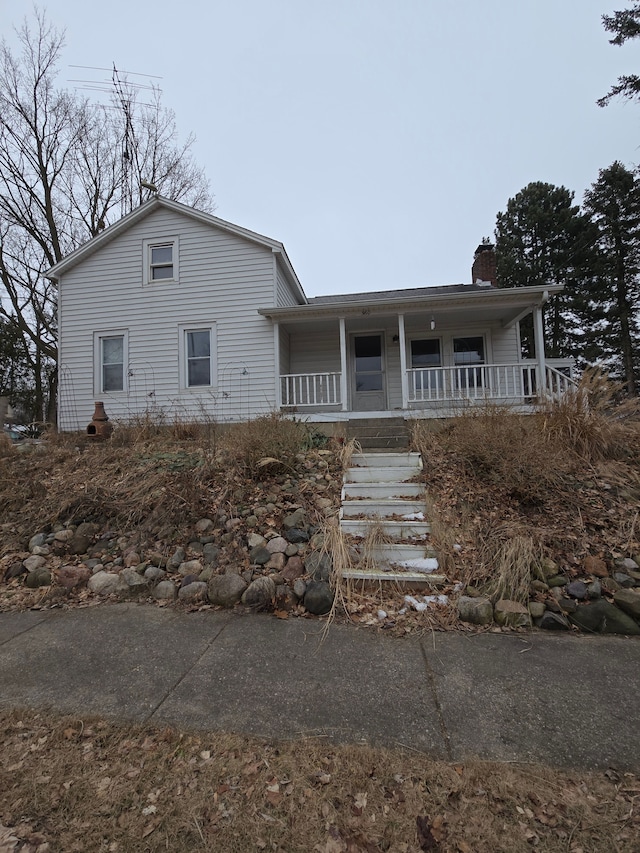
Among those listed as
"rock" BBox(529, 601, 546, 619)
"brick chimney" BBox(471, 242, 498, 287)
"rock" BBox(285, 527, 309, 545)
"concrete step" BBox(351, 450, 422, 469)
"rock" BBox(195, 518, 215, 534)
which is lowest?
"rock" BBox(529, 601, 546, 619)

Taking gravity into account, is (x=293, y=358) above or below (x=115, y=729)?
above

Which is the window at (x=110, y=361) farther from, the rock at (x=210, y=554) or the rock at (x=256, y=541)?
the rock at (x=256, y=541)

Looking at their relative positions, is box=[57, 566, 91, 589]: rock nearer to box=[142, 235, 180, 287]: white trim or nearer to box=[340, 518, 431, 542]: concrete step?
box=[340, 518, 431, 542]: concrete step

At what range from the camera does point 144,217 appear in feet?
34.0

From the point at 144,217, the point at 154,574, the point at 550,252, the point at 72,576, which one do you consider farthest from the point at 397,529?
the point at 550,252

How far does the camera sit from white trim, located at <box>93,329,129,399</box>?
Answer: 1018cm

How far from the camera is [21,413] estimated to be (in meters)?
19.3

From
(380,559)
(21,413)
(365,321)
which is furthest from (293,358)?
(21,413)

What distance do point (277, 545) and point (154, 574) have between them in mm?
1253

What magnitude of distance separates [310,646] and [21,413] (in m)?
22.3

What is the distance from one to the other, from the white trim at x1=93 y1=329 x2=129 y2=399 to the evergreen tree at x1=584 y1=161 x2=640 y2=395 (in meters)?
21.5

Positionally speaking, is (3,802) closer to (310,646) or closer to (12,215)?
(310,646)

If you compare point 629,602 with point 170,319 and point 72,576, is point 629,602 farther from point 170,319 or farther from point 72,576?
point 170,319

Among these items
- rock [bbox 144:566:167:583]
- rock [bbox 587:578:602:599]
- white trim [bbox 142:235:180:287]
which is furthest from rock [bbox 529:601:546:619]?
white trim [bbox 142:235:180:287]
